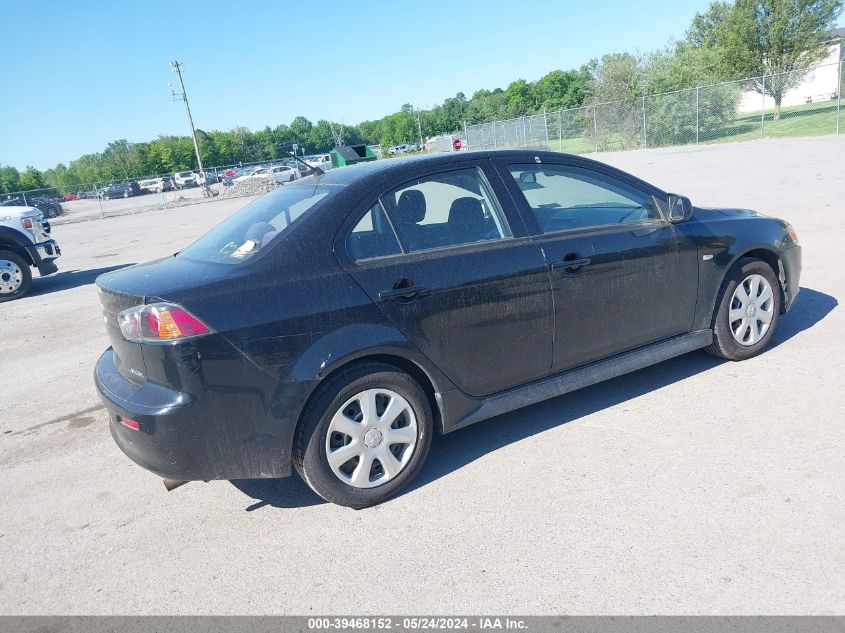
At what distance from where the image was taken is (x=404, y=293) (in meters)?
3.45

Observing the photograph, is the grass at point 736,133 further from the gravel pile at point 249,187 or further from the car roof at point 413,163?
the car roof at point 413,163

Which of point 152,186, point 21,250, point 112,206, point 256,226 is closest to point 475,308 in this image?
Result: point 256,226

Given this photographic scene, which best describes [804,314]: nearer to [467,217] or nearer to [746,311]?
[746,311]

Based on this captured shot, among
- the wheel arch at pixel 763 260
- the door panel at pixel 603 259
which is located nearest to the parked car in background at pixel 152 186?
the door panel at pixel 603 259

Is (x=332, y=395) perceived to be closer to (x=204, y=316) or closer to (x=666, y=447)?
(x=204, y=316)

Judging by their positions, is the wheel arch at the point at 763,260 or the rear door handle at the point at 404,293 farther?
the wheel arch at the point at 763,260

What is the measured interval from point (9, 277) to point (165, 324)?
976cm

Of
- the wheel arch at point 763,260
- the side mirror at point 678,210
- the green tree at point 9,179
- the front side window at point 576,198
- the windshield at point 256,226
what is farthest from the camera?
the green tree at point 9,179

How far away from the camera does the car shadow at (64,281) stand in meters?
11.7

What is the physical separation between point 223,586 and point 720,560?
2155 mm

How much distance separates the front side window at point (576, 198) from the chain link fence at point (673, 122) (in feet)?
82.8

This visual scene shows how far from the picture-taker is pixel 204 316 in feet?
10.1

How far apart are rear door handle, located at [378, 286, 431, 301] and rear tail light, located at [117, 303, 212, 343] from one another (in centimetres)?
88

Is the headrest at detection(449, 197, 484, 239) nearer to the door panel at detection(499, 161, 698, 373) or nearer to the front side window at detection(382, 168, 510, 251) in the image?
the front side window at detection(382, 168, 510, 251)
